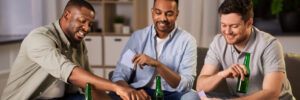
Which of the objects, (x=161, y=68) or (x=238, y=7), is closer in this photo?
(x=238, y=7)

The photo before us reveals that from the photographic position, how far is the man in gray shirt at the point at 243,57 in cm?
166

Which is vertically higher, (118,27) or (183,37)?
(183,37)

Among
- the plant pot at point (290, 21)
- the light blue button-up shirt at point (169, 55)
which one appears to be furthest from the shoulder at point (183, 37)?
the plant pot at point (290, 21)

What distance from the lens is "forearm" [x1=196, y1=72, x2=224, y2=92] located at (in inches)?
68.7

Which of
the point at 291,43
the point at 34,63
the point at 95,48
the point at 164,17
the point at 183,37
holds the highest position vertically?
the point at 164,17

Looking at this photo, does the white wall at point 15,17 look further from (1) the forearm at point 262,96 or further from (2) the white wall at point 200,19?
(1) the forearm at point 262,96

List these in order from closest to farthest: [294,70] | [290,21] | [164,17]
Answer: [164,17] → [294,70] → [290,21]

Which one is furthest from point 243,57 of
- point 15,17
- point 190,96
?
point 15,17

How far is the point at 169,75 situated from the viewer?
2.02m

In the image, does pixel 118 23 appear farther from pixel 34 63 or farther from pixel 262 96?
pixel 262 96

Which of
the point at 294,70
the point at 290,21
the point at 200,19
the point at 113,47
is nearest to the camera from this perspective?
the point at 294,70

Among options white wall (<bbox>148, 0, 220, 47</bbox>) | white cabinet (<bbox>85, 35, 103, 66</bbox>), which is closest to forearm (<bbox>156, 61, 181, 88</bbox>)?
white wall (<bbox>148, 0, 220, 47</bbox>)

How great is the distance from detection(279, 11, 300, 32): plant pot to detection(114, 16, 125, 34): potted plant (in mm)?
1715

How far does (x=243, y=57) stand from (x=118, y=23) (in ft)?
8.23
